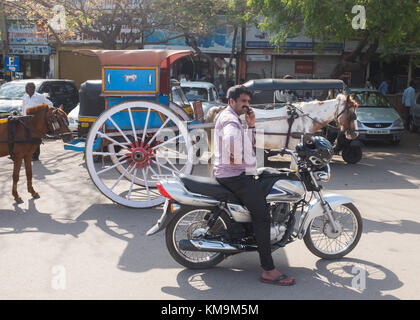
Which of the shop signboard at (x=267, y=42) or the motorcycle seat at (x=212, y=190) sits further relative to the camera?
the shop signboard at (x=267, y=42)

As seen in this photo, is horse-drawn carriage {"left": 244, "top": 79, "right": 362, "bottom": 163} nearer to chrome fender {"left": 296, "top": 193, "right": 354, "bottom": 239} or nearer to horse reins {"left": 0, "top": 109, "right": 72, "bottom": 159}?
horse reins {"left": 0, "top": 109, "right": 72, "bottom": 159}

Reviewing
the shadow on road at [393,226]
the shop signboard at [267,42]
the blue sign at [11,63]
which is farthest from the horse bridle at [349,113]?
the shop signboard at [267,42]

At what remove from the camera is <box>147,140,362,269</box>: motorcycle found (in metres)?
4.40

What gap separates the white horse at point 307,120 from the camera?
836 centimetres

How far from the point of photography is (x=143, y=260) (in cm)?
491

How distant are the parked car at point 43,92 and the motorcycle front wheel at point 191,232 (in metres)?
10.5

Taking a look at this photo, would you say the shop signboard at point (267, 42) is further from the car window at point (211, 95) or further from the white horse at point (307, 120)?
the white horse at point (307, 120)

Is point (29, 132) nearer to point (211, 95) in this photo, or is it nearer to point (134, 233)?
point (134, 233)

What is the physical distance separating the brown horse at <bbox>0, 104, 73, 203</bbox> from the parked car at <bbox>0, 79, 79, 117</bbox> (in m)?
7.03

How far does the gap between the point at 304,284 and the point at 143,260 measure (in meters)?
1.71

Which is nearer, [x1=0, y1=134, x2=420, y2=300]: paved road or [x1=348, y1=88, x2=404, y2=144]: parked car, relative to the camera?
[x1=0, y1=134, x2=420, y2=300]: paved road

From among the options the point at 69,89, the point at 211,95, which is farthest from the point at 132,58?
the point at 69,89

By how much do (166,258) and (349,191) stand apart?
4.33 metres

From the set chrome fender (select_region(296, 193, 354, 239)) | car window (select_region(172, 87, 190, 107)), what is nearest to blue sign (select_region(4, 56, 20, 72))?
car window (select_region(172, 87, 190, 107))
